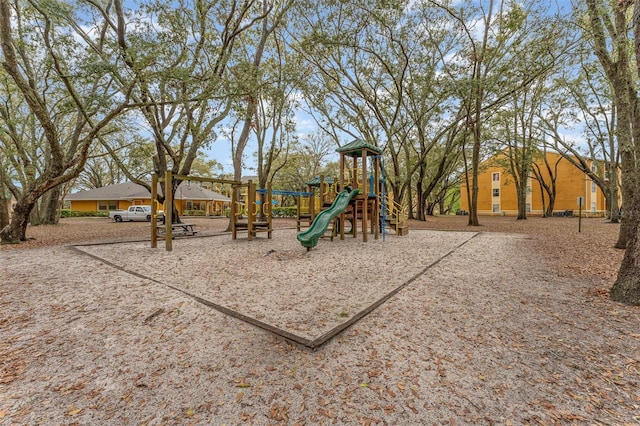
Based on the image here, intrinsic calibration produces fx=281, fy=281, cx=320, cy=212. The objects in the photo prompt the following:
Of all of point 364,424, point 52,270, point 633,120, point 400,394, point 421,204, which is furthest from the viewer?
point 421,204

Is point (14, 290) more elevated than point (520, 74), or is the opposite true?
point (520, 74)

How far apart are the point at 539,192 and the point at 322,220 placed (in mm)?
37711

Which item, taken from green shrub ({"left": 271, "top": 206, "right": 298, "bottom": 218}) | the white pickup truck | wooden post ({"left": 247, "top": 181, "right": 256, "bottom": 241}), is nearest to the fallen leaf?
wooden post ({"left": 247, "top": 181, "right": 256, "bottom": 241})

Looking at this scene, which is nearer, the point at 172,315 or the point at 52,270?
the point at 172,315

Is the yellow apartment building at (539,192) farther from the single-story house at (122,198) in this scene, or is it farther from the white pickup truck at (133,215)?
the single-story house at (122,198)

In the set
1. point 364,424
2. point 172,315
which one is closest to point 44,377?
point 172,315

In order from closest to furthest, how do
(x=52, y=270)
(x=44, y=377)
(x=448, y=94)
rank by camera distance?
(x=44, y=377) → (x=52, y=270) → (x=448, y=94)

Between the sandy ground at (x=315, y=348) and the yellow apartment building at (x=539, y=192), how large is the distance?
2560cm

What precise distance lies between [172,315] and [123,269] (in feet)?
9.94

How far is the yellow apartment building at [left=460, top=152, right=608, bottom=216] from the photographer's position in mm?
31016

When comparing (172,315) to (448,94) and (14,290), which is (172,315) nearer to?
(14,290)

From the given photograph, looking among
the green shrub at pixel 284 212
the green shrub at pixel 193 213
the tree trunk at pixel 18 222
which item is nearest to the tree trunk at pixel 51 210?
the tree trunk at pixel 18 222

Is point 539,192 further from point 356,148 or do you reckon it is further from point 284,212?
point 356,148

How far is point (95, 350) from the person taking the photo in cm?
295
